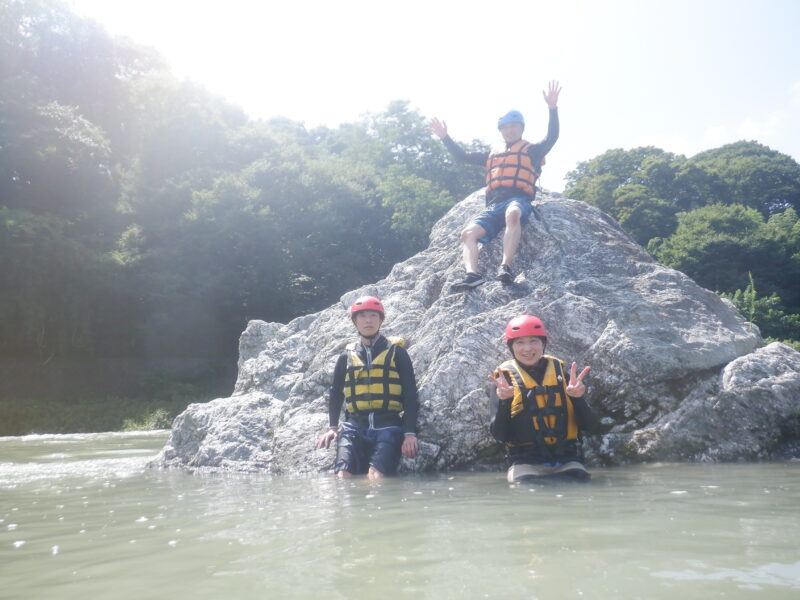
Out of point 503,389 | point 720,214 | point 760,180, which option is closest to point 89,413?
point 503,389

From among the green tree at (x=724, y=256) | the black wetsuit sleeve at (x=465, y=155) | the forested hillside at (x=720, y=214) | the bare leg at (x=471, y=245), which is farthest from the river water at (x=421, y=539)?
the green tree at (x=724, y=256)

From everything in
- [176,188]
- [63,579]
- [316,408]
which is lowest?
[63,579]

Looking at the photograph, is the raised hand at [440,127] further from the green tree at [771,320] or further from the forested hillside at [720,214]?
the green tree at [771,320]

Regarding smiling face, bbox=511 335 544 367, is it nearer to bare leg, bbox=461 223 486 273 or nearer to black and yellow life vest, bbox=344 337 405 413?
black and yellow life vest, bbox=344 337 405 413

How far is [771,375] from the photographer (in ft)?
18.5

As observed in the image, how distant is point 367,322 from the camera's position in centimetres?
596

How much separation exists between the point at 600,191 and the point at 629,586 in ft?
128

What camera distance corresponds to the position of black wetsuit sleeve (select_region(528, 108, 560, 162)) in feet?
24.3

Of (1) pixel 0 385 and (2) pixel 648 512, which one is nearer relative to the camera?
(2) pixel 648 512

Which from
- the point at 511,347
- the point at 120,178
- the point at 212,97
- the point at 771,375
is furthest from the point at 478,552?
the point at 212,97

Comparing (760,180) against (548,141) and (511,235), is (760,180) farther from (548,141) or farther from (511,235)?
(511,235)

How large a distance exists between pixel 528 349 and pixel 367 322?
5.08ft

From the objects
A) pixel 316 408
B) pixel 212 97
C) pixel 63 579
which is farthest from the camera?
pixel 212 97

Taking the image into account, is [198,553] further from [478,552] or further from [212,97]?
[212,97]
